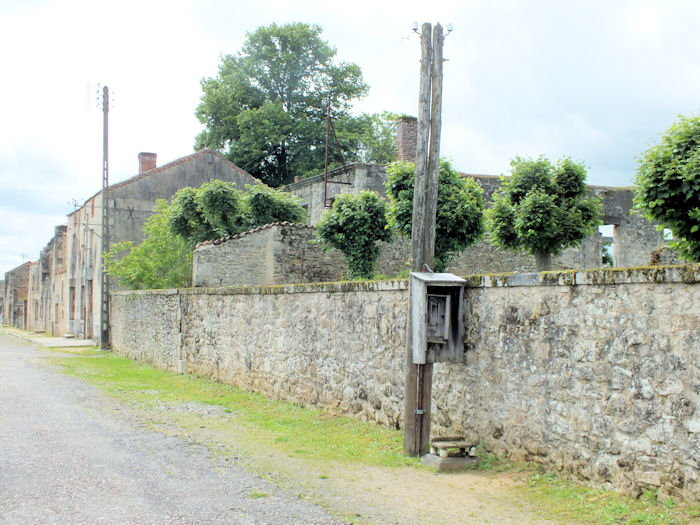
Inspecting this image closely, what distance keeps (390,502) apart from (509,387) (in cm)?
185

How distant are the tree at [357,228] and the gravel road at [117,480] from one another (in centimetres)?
831

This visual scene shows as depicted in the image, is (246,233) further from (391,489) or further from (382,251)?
(391,489)

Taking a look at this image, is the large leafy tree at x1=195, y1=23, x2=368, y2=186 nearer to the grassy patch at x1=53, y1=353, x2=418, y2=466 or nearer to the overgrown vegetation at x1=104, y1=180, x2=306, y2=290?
the overgrown vegetation at x1=104, y1=180, x2=306, y2=290

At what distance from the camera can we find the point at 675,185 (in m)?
8.98

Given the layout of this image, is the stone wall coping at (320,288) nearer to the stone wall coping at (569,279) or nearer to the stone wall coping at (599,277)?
the stone wall coping at (569,279)

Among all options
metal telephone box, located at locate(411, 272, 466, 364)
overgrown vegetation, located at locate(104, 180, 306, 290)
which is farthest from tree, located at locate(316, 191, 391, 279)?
metal telephone box, located at locate(411, 272, 466, 364)

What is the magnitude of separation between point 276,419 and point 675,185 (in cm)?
669

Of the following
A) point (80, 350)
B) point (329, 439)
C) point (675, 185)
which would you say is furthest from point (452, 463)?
point (80, 350)

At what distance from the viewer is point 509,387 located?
677 centimetres

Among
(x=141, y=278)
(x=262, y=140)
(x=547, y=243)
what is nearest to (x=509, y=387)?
(x=547, y=243)

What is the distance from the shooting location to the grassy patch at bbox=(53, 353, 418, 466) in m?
7.75

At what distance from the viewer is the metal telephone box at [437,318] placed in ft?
23.6

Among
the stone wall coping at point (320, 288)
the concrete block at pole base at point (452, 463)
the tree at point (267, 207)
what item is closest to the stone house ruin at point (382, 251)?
the tree at point (267, 207)

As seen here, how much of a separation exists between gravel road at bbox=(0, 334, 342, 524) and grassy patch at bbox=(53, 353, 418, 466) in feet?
4.34
